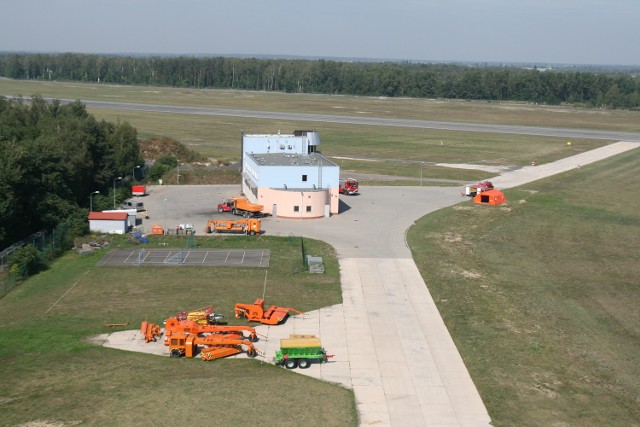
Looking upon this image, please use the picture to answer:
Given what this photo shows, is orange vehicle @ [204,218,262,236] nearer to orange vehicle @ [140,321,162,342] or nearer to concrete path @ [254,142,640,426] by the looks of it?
concrete path @ [254,142,640,426]

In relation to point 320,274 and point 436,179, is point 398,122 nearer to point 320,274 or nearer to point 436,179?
point 436,179

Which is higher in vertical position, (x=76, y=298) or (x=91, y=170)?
(x=91, y=170)

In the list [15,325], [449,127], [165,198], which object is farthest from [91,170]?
[449,127]

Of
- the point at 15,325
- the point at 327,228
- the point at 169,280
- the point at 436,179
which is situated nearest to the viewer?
the point at 15,325

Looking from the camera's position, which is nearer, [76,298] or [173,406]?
[173,406]

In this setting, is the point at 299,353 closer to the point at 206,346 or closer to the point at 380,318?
the point at 206,346

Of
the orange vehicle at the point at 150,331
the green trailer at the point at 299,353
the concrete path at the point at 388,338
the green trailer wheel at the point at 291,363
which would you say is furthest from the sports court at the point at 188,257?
the green trailer wheel at the point at 291,363

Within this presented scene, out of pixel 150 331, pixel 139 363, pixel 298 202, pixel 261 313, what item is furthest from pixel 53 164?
pixel 139 363
